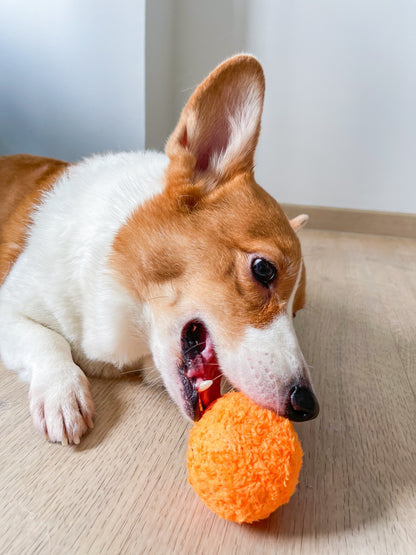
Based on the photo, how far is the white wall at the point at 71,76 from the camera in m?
2.16

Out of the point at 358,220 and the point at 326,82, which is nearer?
the point at 326,82

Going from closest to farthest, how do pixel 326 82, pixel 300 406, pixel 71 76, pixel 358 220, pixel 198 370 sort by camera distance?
pixel 300 406, pixel 198 370, pixel 71 76, pixel 326 82, pixel 358 220

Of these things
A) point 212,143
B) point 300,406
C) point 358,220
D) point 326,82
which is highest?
point 212,143

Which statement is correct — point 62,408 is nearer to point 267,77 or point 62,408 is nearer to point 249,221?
point 249,221

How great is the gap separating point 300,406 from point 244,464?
158 mm

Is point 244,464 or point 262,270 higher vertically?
point 262,270

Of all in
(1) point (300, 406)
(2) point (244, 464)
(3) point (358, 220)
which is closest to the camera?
(2) point (244, 464)

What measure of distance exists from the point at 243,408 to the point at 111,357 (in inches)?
16.1

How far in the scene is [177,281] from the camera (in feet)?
2.98

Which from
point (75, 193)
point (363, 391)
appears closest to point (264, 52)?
point (75, 193)

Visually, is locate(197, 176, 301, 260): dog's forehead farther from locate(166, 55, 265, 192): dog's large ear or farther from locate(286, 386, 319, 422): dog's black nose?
locate(286, 386, 319, 422): dog's black nose

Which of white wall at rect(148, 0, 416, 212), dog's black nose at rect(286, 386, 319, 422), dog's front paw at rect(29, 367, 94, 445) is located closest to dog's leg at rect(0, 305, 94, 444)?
dog's front paw at rect(29, 367, 94, 445)

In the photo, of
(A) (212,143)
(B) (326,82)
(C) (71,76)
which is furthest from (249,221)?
(B) (326,82)

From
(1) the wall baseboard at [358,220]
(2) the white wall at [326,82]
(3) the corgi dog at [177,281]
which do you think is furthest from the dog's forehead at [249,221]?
(1) the wall baseboard at [358,220]
